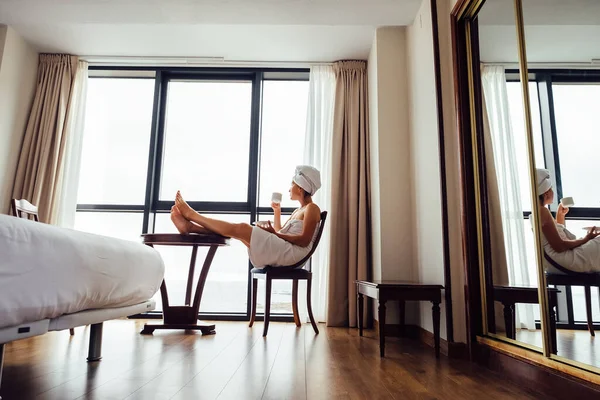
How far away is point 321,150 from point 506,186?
2.06 metres

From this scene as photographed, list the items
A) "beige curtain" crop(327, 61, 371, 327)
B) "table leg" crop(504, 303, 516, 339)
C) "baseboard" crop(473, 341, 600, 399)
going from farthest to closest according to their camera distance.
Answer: "beige curtain" crop(327, 61, 371, 327) → "table leg" crop(504, 303, 516, 339) → "baseboard" crop(473, 341, 600, 399)

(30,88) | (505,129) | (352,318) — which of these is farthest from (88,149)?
(505,129)

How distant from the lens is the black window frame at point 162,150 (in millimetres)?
3793

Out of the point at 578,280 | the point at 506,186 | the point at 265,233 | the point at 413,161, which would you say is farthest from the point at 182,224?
the point at 578,280

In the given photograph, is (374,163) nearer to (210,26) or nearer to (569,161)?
(210,26)

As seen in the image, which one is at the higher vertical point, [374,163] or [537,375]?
[374,163]

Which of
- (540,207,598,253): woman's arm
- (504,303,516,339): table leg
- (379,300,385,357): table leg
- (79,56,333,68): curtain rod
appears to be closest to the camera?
(540,207,598,253): woman's arm

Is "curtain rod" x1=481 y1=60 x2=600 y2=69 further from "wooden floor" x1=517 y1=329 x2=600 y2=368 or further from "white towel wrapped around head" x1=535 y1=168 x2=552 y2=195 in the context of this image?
"wooden floor" x1=517 y1=329 x2=600 y2=368

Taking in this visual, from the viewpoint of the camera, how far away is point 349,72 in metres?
3.82

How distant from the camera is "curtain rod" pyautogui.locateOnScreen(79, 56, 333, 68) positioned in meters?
3.93

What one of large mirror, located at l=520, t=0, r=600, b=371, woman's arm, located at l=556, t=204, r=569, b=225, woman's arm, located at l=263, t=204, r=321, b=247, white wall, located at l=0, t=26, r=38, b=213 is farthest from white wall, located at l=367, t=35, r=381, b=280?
white wall, located at l=0, t=26, r=38, b=213

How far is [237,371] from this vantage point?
163 cm

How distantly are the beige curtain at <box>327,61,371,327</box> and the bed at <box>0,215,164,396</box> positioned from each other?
1.90 m

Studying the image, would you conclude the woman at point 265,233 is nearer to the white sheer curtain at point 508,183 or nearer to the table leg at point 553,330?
the white sheer curtain at point 508,183
